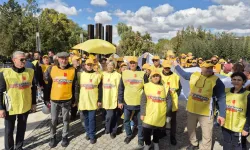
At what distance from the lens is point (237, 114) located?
392cm

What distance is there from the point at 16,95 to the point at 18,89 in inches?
4.6

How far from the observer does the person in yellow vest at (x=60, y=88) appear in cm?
476

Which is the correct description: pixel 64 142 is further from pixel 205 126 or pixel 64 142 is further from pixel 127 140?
pixel 205 126

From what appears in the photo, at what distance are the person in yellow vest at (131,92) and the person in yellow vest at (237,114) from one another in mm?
1780

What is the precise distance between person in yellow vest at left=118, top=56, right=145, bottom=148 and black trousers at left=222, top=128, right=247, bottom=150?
5.62ft

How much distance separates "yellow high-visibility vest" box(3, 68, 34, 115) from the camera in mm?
4168

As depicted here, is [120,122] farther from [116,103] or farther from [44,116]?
[44,116]

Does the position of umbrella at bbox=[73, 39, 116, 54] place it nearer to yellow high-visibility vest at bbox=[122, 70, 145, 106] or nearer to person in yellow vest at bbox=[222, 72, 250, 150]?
yellow high-visibility vest at bbox=[122, 70, 145, 106]

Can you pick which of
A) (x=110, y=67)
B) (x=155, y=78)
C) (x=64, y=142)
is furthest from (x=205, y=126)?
(x=64, y=142)

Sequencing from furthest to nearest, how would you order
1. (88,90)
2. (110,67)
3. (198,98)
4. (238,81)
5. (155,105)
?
(110,67)
(88,90)
(198,98)
(155,105)
(238,81)

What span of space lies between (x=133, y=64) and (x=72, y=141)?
7.42 ft

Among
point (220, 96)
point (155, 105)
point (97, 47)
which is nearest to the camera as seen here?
point (220, 96)

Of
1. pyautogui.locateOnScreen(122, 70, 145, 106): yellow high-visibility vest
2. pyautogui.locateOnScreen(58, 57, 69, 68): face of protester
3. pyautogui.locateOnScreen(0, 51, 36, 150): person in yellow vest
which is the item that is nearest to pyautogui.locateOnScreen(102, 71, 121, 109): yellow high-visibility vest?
pyautogui.locateOnScreen(122, 70, 145, 106): yellow high-visibility vest

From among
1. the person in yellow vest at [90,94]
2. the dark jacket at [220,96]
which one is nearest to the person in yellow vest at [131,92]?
the person in yellow vest at [90,94]
